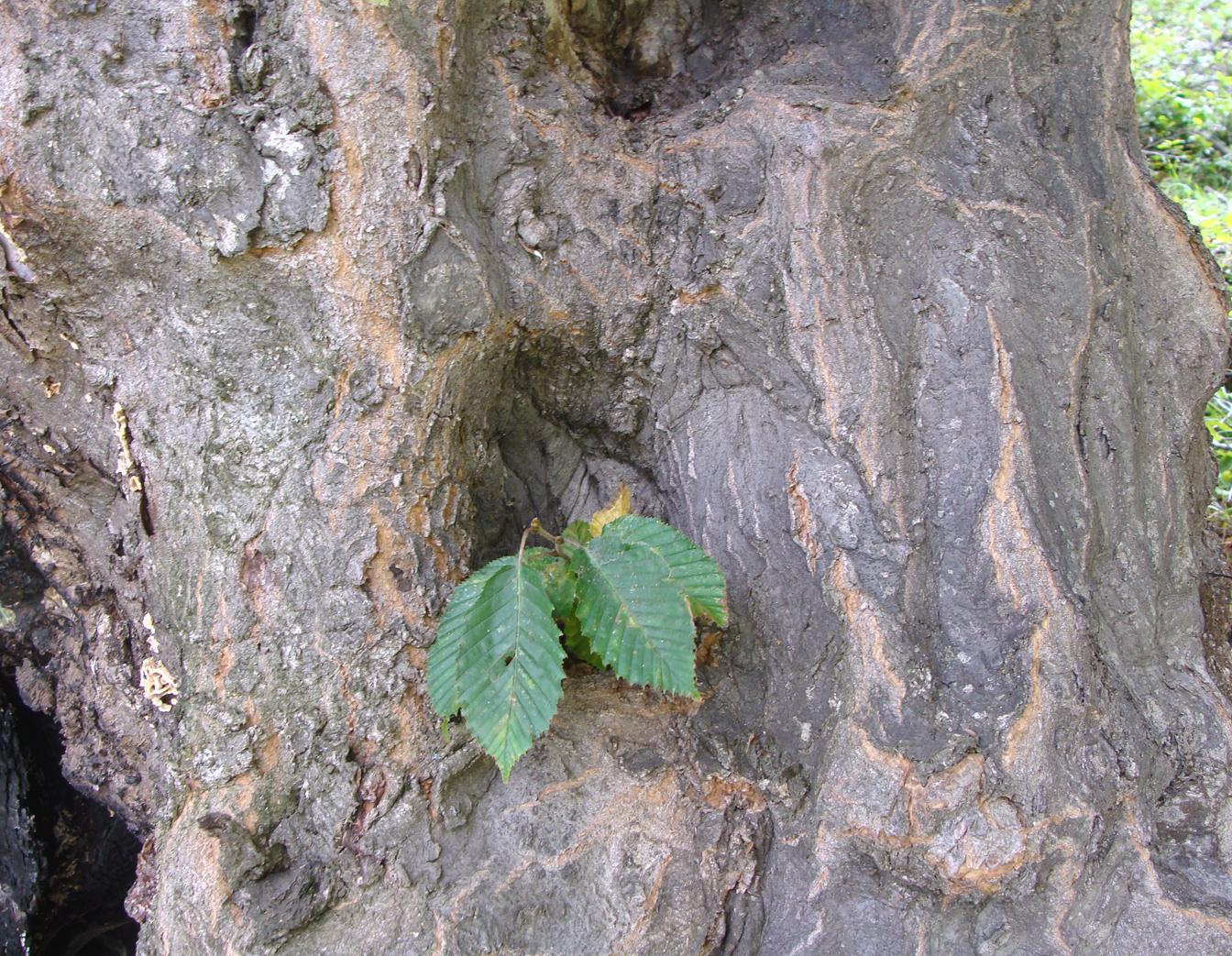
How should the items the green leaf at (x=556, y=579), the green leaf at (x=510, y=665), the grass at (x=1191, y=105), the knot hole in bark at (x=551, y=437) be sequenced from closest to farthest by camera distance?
the green leaf at (x=510, y=665)
the green leaf at (x=556, y=579)
the knot hole in bark at (x=551, y=437)
the grass at (x=1191, y=105)

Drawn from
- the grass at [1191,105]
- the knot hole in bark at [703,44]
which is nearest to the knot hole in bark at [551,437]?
the knot hole in bark at [703,44]

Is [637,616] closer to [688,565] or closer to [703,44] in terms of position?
[688,565]

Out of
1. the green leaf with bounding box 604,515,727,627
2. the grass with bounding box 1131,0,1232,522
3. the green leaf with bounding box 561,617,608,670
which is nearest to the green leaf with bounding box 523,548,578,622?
the green leaf with bounding box 561,617,608,670

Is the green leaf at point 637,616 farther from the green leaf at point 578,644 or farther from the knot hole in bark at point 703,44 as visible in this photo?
Result: the knot hole in bark at point 703,44

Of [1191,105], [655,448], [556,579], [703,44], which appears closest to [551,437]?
[655,448]

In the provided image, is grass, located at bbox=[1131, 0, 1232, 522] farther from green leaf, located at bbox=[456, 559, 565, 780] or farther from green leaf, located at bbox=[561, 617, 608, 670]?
green leaf, located at bbox=[456, 559, 565, 780]

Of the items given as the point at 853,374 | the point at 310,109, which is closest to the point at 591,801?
the point at 853,374
